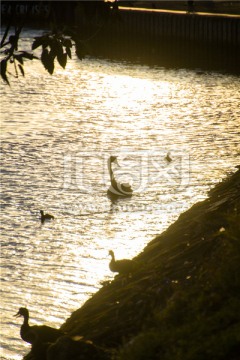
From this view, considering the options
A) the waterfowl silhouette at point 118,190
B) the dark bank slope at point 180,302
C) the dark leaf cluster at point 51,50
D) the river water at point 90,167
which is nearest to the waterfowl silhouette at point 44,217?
the river water at point 90,167

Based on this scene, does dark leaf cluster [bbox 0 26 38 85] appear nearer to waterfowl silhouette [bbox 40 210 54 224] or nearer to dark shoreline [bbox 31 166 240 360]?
dark shoreline [bbox 31 166 240 360]

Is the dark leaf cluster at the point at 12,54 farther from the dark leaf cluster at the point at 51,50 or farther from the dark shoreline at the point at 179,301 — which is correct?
the dark shoreline at the point at 179,301

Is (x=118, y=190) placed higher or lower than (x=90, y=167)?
higher

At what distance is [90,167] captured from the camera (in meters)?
31.5

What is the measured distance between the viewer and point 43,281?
65.4 feet

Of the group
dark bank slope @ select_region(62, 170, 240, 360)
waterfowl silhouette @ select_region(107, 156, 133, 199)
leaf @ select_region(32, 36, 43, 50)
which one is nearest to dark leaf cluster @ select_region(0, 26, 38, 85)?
leaf @ select_region(32, 36, 43, 50)

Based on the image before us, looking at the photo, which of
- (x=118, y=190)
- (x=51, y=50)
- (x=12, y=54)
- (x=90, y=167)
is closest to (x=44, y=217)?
(x=118, y=190)

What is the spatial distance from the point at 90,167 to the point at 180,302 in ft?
77.0

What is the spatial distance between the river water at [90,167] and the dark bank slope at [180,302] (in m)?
6.93

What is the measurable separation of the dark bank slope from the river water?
6927mm

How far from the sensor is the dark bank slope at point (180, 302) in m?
7.31

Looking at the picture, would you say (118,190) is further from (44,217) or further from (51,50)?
(51,50)

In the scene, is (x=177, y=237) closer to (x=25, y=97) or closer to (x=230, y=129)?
(x=230, y=129)

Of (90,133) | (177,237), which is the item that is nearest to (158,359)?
(177,237)
